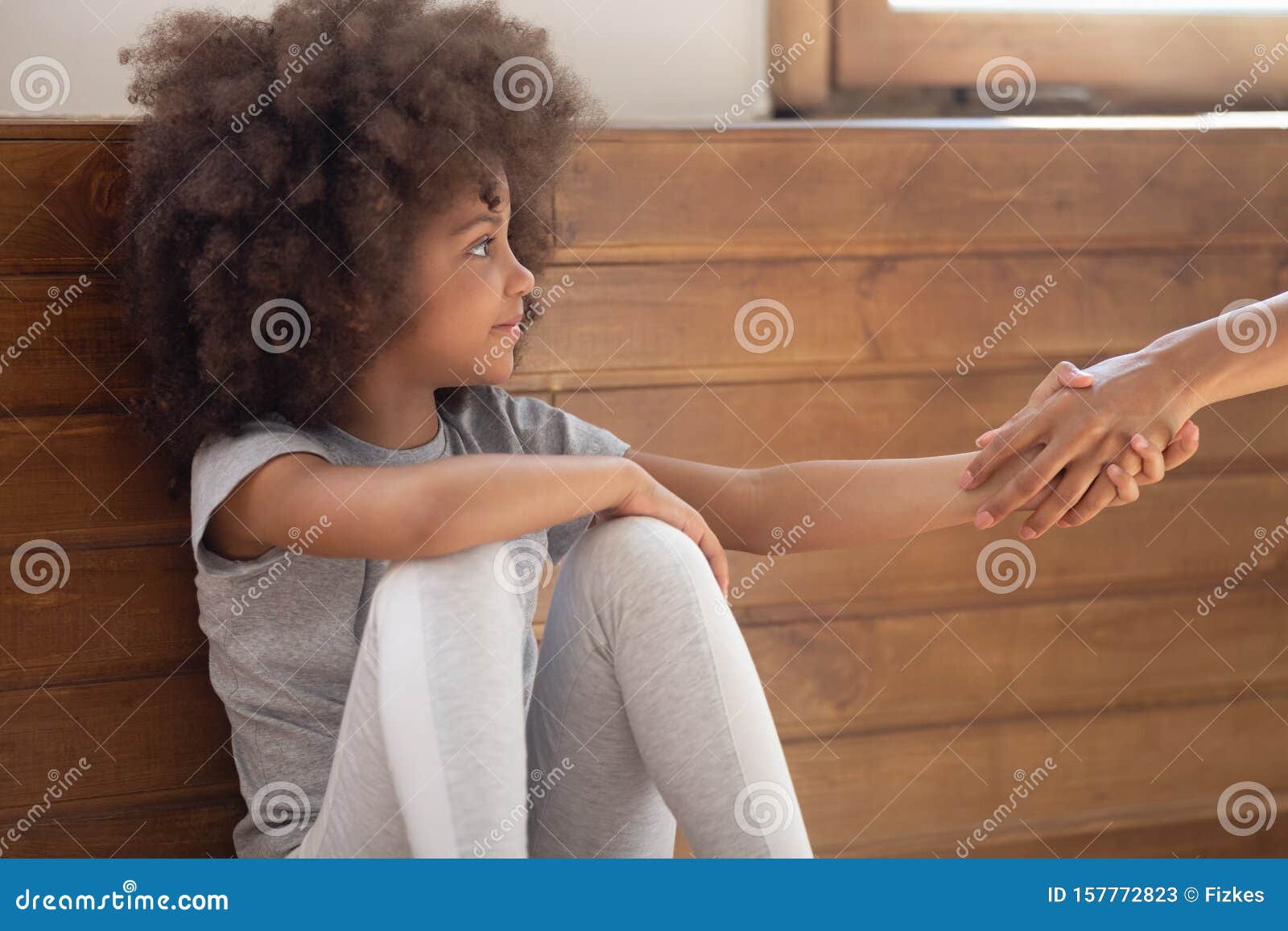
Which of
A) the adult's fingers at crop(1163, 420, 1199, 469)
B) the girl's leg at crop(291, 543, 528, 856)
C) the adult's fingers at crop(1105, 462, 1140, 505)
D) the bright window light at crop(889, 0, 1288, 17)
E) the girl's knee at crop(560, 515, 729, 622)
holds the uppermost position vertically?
the bright window light at crop(889, 0, 1288, 17)

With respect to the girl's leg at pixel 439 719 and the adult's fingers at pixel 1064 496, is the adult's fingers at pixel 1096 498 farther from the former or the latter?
the girl's leg at pixel 439 719

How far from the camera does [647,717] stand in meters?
0.91

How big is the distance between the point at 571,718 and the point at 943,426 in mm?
704

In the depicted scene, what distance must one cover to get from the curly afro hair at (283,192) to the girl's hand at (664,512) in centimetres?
26

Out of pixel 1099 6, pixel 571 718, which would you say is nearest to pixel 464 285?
pixel 571 718

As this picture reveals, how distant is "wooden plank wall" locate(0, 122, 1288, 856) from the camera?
136cm

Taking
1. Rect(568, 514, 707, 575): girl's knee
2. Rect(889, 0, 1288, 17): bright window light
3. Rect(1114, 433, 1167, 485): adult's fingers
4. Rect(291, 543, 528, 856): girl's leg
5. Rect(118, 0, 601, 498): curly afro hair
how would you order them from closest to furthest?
1. Rect(291, 543, 528, 856): girl's leg
2. Rect(568, 514, 707, 575): girl's knee
3. Rect(118, 0, 601, 498): curly afro hair
4. Rect(1114, 433, 1167, 485): adult's fingers
5. Rect(889, 0, 1288, 17): bright window light

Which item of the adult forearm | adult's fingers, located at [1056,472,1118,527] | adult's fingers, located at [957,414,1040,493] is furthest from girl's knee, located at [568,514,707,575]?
the adult forearm

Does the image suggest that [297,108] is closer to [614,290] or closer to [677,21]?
[614,290]

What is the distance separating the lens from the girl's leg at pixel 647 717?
0.88 m

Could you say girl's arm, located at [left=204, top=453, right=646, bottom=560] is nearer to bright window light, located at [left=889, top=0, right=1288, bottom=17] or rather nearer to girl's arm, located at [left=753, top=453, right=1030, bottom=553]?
girl's arm, located at [left=753, top=453, right=1030, bottom=553]

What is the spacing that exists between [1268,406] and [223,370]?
4.21 ft

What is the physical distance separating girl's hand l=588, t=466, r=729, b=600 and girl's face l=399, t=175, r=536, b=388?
7.7 inches

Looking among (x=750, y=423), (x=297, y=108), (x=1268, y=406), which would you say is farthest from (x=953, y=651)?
(x=297, y=108)
